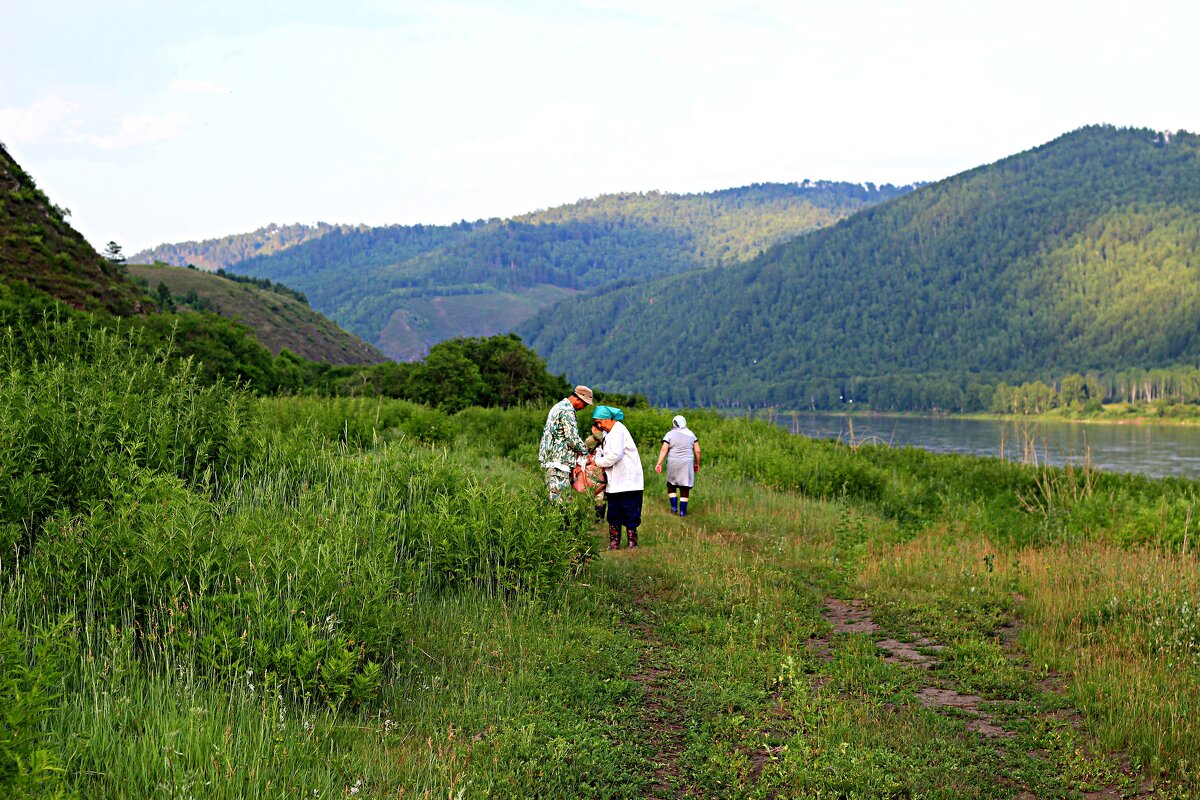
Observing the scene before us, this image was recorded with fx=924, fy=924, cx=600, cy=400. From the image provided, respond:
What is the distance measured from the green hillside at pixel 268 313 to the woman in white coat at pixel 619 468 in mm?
119832

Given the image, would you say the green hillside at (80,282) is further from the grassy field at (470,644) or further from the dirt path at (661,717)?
the dirt path at (661,717)

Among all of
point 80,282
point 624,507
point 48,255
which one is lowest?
point 624,507

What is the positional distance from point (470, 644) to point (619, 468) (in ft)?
17.2

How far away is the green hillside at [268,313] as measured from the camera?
435ft

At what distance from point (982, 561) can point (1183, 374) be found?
731 feet

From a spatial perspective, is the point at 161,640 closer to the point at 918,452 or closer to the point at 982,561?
the point at 982,561

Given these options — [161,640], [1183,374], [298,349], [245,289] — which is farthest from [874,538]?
[1183,374]

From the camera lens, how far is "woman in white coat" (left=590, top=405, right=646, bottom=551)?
12188 millimetres

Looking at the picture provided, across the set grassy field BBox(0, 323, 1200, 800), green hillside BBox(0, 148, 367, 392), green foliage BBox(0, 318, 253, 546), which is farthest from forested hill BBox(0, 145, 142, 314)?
grassy field BBox(0, 323, 1200, 800)

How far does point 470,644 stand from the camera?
7.37 m

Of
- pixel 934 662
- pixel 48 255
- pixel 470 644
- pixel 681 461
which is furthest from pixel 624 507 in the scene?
pixel 48 255

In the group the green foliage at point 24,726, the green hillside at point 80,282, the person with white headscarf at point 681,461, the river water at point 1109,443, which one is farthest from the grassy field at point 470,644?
the green hillside at point 80,282

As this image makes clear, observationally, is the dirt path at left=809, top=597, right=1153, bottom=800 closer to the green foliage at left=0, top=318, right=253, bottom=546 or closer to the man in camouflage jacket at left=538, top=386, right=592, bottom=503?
the man in camouflage jacket at left=538, top=386, right=592, bottom=503

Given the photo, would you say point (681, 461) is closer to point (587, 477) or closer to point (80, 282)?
point (587, 477)
